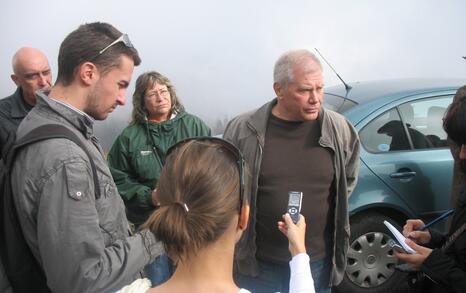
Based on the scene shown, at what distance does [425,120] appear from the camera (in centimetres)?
391

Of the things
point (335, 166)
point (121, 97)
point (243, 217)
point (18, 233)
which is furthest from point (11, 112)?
point (243, 217)

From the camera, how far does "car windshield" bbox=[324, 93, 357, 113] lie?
380 cm

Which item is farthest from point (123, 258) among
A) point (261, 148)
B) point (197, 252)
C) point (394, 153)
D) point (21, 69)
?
point (394, 153)

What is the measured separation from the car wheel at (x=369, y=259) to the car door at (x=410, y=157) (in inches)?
11.6

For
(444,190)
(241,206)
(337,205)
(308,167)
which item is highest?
(241,206)

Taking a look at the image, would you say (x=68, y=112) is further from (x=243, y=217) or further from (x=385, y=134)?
(x=385, y=134)

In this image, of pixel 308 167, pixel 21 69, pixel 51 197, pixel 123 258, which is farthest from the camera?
pixel 21 69

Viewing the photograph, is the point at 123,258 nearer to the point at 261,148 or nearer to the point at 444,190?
the point at 261,148

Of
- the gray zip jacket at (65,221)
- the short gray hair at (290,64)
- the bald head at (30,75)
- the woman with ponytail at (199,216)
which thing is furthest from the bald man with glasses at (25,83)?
the woman with ponytail at (199,216)

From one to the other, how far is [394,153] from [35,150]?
2.98 meters

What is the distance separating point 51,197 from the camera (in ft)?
4.53

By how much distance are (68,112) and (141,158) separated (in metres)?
1.47

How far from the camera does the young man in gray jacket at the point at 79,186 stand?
1390 mm

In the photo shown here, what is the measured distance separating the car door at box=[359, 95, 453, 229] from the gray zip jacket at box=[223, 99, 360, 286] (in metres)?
1.16
